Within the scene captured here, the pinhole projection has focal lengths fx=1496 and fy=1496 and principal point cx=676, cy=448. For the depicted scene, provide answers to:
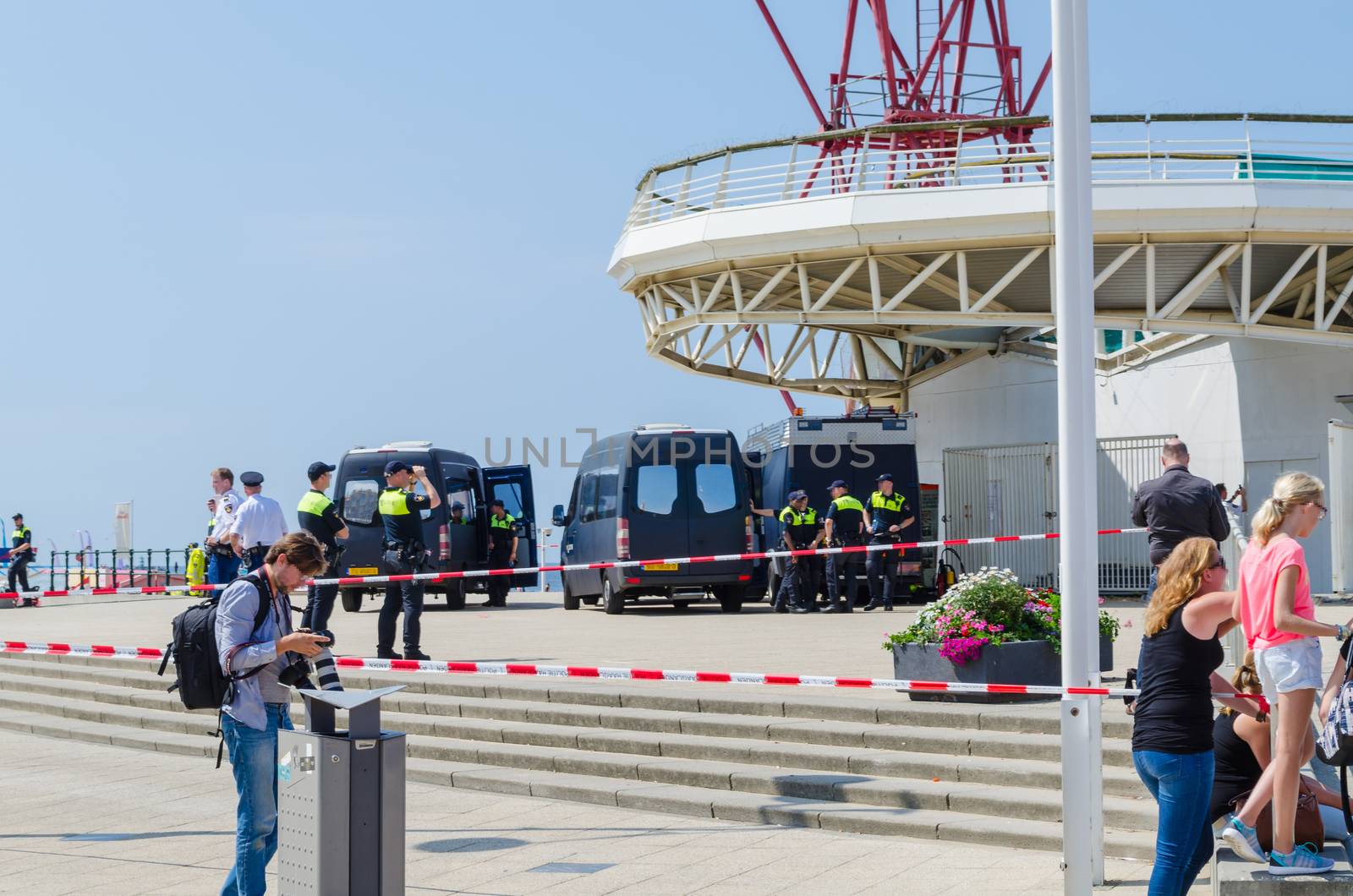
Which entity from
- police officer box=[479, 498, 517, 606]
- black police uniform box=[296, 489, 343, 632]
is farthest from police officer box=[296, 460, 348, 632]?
police officer box=[479, 498, 517, 606]

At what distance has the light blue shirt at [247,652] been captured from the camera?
578cm

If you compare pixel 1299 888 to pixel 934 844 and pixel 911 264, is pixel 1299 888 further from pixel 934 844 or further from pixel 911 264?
pixel 911 264

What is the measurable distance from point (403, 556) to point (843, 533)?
7.68 meters

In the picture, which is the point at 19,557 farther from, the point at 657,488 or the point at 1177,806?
the point at 1177,806

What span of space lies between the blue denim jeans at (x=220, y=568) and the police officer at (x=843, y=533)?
742 cm

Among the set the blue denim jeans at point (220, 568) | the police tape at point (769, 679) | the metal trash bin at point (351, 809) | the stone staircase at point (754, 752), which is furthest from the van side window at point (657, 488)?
Result: the metal trash bin at point (351, 809)

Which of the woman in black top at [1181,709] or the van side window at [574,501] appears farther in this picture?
the van side window at [574,501]

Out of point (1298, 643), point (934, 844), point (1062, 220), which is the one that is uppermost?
point (1062, 220)

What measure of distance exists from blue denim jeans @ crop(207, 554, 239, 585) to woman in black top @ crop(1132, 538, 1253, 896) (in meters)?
12.9

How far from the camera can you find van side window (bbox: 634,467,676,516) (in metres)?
19.9

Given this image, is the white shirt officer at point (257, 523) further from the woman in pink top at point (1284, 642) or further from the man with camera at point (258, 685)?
the woman in pink top at point (1284, 642)

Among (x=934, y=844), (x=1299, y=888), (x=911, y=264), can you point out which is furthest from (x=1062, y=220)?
(x=911, y=264)

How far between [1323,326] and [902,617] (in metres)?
9.80

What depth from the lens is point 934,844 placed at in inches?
303
